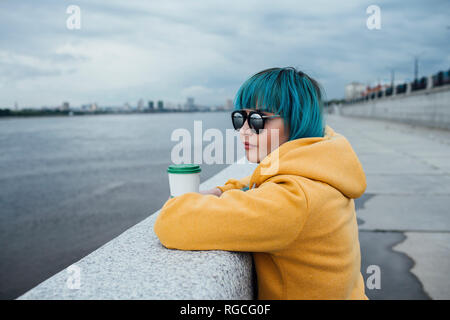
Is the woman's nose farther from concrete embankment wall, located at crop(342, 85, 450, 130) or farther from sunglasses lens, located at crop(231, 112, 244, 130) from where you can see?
concrete embankment wall, located at crop(342, 85, 450, 130)

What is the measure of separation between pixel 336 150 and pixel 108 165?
16.2 m

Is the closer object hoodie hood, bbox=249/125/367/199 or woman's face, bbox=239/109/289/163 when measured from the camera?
hoodie hood, bbox=249/125/367/199

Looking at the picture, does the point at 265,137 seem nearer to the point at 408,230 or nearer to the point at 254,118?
the point at 254,118

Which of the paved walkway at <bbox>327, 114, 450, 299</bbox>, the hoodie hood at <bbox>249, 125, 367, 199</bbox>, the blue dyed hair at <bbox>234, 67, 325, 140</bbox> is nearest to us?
the hoodie hood at <bbox>249, 125, 367, 199</bbox>

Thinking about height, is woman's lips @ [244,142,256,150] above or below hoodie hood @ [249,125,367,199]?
above

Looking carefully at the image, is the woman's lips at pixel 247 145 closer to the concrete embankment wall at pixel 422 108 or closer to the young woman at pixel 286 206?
the young woman at pixel 286 206

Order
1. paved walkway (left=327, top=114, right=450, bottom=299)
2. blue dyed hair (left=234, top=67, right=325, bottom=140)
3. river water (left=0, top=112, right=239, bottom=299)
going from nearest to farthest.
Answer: blue dyed hair (left=234, top=67, right=325, bottom=140) → paved walkway (left=327, top=114, right=450, bottom=299) → river water (left=0, top=112, right=239, bottom=299)

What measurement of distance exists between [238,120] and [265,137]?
15 centimetres

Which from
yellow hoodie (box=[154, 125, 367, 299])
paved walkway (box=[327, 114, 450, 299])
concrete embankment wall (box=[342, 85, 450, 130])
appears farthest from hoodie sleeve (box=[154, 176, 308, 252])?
concrete embankment wall (box=[342, 85, 450, 130])

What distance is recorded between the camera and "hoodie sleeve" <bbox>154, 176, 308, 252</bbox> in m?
1.28

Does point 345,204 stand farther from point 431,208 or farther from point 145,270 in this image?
point 431,208

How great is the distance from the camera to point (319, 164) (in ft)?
4.65

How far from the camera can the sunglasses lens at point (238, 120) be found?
168 cm
